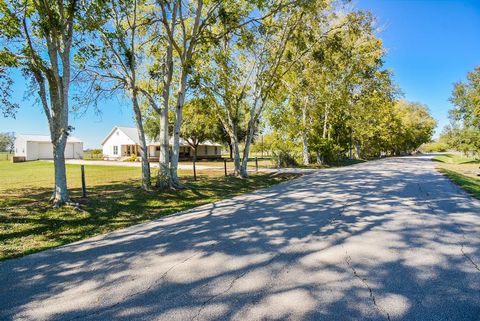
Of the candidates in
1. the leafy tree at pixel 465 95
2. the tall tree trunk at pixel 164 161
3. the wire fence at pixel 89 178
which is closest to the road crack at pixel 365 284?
the tall tree trunk at pixel 164 161

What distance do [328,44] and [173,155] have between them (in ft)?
33.3

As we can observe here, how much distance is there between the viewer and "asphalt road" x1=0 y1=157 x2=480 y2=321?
285 centimetres

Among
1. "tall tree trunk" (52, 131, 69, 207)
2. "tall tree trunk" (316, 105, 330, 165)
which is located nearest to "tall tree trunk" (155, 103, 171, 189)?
"tall tree trunk" (52, 131, 69, 207)

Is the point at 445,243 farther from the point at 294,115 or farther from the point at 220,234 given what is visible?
the point at 294,115

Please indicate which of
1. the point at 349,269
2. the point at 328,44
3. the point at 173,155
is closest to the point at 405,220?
the point at 349,269

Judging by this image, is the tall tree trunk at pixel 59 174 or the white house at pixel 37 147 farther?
the white house at pixel 37 147

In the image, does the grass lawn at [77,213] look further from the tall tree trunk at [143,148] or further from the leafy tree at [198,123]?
the leafy tree at [198,123]

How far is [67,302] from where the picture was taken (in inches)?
121

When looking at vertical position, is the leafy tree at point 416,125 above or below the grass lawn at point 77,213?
above

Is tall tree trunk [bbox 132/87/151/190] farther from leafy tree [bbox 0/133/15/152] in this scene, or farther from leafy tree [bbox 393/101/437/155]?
leafy tree [bbox 0/133/15/152]

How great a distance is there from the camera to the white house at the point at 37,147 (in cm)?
4425

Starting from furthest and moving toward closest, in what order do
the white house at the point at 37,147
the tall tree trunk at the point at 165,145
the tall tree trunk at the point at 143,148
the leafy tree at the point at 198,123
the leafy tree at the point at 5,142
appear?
the leafy tree at the point at 5,142, the white house at the point at 37,147, the leafy tree at the point at 198,123, the tall tree trunk at the point at 165,145, the tall tree trunk at the point at 143,148

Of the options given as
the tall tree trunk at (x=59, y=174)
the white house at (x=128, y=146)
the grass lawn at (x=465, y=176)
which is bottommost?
the grass lawn at (x=465, y=176)

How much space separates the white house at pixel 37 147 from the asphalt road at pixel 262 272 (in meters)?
45.9
